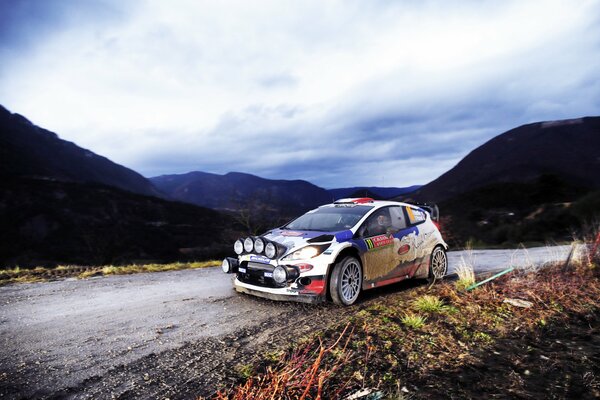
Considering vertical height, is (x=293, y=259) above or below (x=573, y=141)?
below

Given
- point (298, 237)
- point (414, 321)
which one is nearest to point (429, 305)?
point (414, 321)

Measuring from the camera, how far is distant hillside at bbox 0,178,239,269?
55469 mm

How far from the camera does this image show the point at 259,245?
18.8ft

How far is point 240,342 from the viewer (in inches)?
158

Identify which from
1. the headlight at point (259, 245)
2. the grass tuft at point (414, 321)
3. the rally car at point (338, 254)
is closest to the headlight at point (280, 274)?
the rally car at point (338, 254)

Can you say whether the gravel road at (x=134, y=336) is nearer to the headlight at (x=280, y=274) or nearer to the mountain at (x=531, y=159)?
the headlight at (x=280, y=274)

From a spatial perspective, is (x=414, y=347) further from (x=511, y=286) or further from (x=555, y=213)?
(x=555, y=213)

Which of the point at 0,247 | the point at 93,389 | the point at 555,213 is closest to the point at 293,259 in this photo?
the point at 93,389

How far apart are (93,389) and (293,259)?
9.89ft

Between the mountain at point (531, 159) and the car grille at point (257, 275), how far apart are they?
3551 inches

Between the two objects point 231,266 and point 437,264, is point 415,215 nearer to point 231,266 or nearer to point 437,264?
point 437,264

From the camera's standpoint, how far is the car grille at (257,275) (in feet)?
18.3

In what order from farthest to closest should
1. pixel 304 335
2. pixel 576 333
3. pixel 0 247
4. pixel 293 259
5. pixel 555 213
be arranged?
pixel 0 247 < pixel 555 213 < pixel 293 259 < pixel 576 333 < pixel 304 335

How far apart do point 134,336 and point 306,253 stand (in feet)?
8.05
